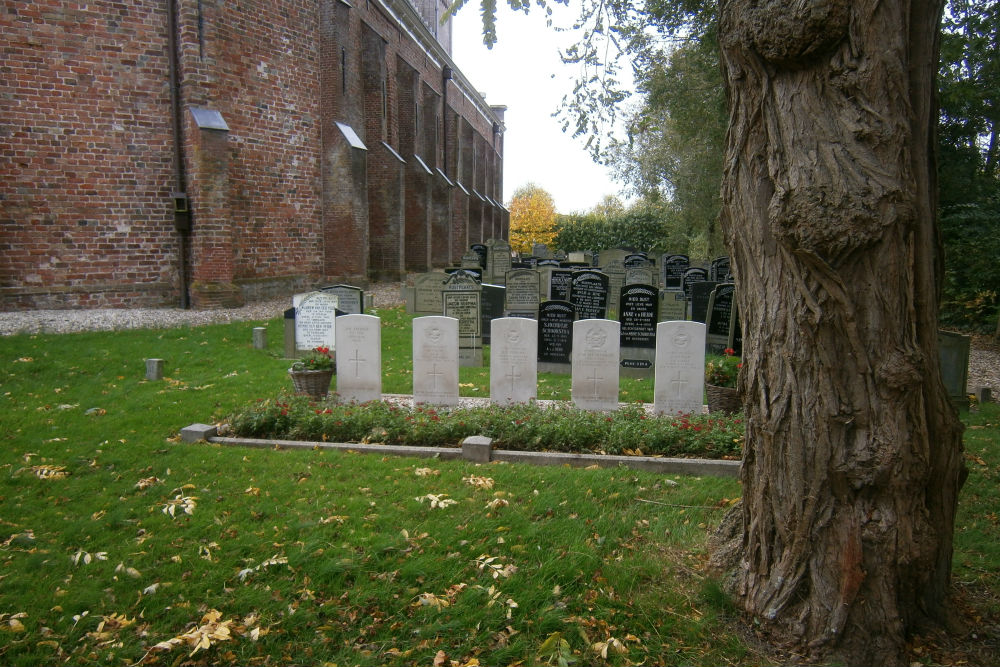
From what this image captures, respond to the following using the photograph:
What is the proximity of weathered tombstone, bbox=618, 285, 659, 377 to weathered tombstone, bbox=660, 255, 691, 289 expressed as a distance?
916 cm

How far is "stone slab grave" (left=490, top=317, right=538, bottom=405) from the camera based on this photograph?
7676mm

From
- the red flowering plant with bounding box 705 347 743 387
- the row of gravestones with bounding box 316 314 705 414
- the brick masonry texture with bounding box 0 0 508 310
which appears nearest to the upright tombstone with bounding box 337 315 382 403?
the row of gravestones with bounding box 316 314 705 414

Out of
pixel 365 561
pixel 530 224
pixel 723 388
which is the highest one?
pixel 530 224

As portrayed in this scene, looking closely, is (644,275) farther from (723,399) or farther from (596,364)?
(723,399)

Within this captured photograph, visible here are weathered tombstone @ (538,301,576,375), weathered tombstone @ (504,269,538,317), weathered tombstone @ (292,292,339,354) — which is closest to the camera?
weathered tombstone @ (538,301,576,375)

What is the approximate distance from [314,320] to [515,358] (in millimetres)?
3895

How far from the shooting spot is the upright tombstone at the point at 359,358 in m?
7.75

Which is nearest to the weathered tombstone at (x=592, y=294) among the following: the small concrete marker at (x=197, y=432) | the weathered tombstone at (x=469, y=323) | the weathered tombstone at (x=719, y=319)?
the weathered tombstone at (x=719, y=319)

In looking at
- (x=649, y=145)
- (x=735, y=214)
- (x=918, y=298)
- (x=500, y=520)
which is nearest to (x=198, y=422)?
(x=500, y=520)

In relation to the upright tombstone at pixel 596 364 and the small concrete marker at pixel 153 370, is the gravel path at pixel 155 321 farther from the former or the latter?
the upright tombstone at pixel 596 364

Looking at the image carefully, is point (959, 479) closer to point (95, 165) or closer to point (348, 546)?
point (348, 546)

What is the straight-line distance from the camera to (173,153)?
14.4 meters

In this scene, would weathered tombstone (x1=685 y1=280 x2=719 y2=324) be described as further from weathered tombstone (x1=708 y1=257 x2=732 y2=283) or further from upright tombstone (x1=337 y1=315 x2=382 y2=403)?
upright tombstone (x1=337 y1=315 x2=382 y2=403)

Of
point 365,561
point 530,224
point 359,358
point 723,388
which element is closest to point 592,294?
point 723,388
